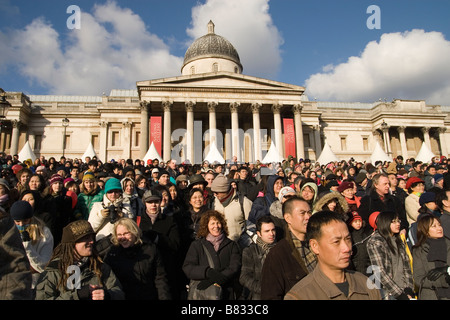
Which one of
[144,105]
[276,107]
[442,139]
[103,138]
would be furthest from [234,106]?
[442,139]

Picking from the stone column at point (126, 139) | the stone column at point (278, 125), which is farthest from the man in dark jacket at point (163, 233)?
the stone column at point (126, 139)

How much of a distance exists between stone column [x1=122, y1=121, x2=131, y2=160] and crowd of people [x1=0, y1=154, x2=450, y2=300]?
26.8 m

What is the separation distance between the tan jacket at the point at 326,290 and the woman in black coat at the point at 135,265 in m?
1.91

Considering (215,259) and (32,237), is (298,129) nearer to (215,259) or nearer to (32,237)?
(215,259)

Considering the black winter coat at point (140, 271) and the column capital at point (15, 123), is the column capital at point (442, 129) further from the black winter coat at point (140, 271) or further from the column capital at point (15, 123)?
the column capital at point (15, 123)

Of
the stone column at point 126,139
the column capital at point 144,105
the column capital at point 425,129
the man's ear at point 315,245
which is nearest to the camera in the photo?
the man's ear at point 315,245

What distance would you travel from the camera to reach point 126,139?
1282 inches

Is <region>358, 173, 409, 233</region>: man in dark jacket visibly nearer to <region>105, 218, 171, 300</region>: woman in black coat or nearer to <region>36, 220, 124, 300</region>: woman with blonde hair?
<region>105, 218, 171, 300</region>: woman in black coat

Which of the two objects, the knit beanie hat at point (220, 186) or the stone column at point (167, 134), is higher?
the stone column at point (167, 134)

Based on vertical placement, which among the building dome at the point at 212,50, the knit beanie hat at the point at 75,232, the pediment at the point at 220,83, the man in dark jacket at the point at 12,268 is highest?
the building dome at the point at 212,50

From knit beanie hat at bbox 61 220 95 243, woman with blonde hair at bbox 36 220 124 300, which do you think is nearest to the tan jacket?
woman with blonde hair at bbox 36 220 124 300

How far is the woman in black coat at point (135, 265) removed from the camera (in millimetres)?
3557

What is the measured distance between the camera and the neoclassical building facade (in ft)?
94.4

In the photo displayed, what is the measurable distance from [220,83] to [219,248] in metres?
27.0
